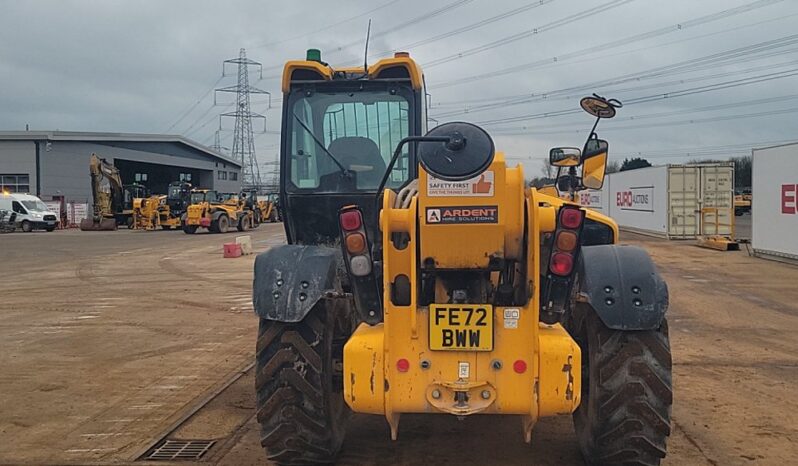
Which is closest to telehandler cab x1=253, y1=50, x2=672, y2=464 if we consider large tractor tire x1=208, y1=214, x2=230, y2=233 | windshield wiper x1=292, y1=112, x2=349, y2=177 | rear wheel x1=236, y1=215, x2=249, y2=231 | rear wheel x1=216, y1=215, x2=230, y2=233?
windshield wiper x1=292, y1=112, x2=349, y2=177

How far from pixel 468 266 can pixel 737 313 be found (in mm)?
9030

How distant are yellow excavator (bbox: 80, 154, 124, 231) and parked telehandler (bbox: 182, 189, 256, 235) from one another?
5637mm

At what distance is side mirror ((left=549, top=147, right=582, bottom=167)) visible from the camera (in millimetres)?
6246

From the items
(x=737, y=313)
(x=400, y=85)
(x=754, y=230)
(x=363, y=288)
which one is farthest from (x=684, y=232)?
(x=363, y=288)

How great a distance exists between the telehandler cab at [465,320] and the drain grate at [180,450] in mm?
851

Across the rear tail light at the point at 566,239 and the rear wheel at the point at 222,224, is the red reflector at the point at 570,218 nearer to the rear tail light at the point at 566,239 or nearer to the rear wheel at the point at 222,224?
the rear tail light at the point at 566,239

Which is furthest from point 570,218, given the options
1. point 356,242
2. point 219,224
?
point 219,224

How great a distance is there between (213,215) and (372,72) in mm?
34184

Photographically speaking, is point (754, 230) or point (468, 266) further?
point (754, 230)

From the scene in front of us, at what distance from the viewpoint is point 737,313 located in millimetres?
11539

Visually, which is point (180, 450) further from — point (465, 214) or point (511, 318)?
point (465, 214)

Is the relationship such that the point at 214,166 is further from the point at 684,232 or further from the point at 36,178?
the point at 684,232

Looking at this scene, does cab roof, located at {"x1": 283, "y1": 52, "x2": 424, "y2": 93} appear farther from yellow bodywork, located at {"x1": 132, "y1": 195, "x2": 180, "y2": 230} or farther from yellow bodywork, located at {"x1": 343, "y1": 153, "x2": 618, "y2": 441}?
yellow bodywork, located at {"x1": 132, "y1": 195, "x2": 180, "y2": 230}

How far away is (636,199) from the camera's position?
33.3 m
